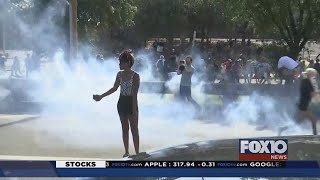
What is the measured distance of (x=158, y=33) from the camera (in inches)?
137

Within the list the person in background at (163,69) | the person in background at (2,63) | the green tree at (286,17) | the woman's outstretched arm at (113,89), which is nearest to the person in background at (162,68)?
the person in background at (163,69)

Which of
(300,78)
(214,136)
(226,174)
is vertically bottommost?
(226,174)

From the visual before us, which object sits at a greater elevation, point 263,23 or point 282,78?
point 263,23

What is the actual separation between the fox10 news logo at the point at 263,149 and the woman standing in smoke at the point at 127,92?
2.23 ft

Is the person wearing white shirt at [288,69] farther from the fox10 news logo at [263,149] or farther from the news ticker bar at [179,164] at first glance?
the news ticker bar at [179,164]

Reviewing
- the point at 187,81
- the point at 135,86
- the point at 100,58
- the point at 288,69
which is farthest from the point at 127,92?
the point at 288,69

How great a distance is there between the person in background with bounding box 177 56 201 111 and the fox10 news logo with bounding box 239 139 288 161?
448 millimetres

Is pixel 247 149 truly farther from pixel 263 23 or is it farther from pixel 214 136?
pixel 263 23

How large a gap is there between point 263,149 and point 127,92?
36.2 inches

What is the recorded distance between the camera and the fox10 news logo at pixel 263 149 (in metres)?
3.46

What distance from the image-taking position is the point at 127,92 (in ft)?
11.6

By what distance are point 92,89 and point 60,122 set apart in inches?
12.7

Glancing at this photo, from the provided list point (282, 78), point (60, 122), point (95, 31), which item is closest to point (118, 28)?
point (95, 31)

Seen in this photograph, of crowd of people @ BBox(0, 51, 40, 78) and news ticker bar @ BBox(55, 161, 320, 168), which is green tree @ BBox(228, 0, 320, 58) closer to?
news ticker bar @ BBox(55, 161, 320, 168)
